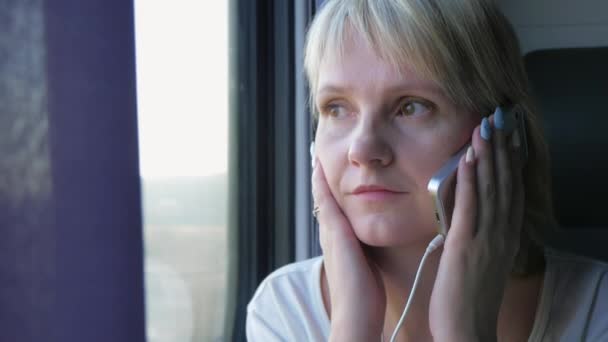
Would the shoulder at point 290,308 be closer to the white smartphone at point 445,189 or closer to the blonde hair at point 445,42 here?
the white smartphone at point 445,189

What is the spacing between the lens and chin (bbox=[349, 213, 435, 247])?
0.84 meters

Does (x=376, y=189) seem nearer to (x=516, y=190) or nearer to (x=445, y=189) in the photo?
(x=445, y=189)

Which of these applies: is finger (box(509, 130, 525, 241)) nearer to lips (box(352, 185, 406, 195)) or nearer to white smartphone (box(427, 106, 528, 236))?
white smartphone (box(427, 106, 528, 236))

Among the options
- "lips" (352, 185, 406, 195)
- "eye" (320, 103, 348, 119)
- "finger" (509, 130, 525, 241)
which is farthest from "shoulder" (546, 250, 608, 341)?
"eye" (320, 103, 348, 119)

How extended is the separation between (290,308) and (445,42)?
1.76 feet

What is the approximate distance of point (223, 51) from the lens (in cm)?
128

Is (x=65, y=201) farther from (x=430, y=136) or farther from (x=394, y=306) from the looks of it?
(x=394, y=306)

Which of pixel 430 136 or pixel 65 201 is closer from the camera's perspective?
pixel 65 201

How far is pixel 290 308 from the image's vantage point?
1.03 metres

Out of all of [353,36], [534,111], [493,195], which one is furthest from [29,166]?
[534,111]

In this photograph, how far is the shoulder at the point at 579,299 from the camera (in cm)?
91

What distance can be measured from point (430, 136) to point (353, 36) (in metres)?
0.20

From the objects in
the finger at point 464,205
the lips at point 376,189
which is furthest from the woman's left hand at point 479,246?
the lips at point 376,189

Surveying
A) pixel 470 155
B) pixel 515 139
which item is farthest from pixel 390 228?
pixel 515 139
